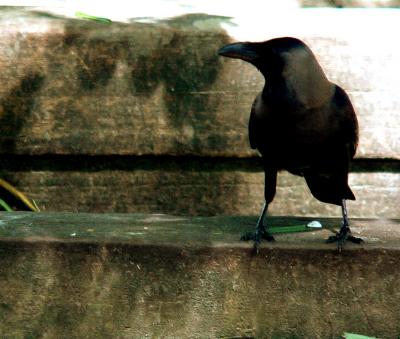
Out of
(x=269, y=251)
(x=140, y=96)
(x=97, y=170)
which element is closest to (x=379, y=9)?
(x=140, y=96)

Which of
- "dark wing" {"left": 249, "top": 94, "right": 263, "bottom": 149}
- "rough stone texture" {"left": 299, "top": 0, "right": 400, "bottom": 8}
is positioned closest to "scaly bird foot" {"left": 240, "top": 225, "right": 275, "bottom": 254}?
"dark wing" {"left": 249, "top": 94, "right": 263, "bottom": 149}

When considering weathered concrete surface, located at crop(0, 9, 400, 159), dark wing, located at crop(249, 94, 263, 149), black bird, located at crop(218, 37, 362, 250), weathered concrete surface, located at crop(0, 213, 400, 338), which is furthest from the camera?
weathered concrete surface, located at crop(0, 9, 400, 159)

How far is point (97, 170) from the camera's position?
4.81 m

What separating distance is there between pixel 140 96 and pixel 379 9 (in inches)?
61.5

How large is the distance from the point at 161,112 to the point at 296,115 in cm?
123

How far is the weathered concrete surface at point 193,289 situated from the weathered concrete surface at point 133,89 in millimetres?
1217

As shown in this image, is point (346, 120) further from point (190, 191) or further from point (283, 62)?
point (190, 191)

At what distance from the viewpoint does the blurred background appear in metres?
4.74

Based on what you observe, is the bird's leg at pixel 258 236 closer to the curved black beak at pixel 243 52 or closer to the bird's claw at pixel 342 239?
the bird's claw at pixel 342 239

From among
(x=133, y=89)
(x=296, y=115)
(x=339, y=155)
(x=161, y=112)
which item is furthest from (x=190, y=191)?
(x=296, y=115)

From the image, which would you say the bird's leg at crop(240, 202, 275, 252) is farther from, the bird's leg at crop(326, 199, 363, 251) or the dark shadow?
the dark shadow

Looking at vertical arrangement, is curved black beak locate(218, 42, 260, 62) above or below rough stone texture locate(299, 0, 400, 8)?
above

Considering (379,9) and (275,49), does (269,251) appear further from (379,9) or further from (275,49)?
(379,9)

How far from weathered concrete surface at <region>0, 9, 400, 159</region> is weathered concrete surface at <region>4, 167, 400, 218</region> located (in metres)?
0.14
